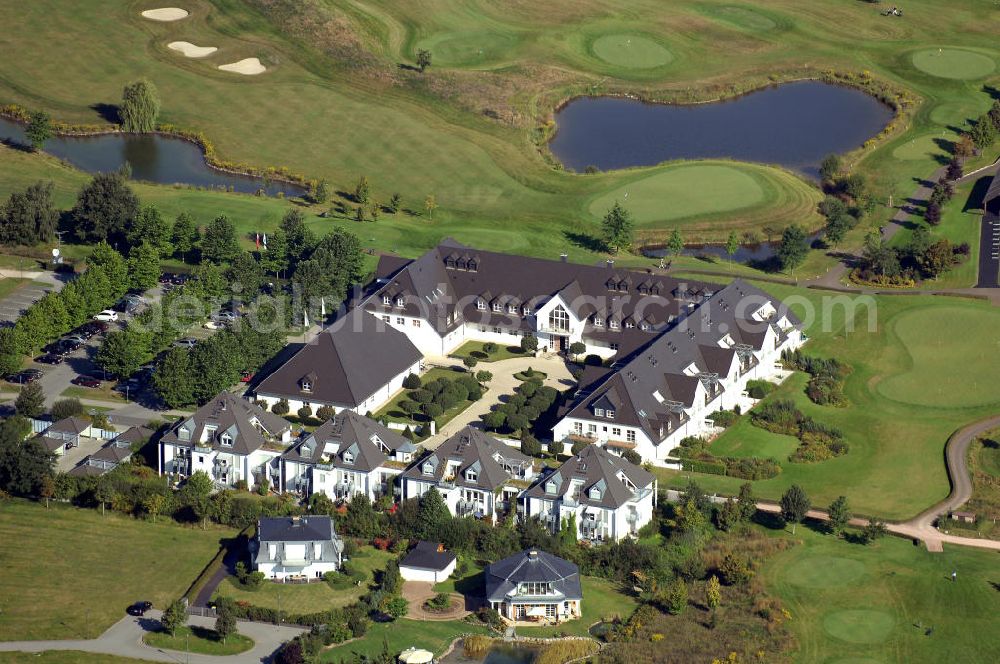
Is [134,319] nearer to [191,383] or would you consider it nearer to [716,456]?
[191,383]

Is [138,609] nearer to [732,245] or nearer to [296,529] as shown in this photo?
[296,529]

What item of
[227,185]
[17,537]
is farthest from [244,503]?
[227,185]

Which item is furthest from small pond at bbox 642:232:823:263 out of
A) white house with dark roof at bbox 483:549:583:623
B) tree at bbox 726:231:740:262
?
white house with dark roof at bbox 483:549:583:623

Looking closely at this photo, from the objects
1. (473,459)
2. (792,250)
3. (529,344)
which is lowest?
(473,459)

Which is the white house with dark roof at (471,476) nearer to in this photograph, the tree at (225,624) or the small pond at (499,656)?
the small pond at (499,656)

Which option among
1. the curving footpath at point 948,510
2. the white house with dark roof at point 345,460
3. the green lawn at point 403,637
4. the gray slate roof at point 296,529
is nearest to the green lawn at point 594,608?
the green lawn at point 403,637

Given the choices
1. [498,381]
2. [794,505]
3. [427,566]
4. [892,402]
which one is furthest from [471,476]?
[892,402]

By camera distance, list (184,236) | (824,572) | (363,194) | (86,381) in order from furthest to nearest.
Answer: (363,194)
(184,236)
(86,381)
(824,572)

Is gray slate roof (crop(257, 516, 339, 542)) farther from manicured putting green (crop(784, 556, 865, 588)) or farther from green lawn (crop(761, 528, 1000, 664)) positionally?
manicured putting green (crop(784, 556, 865, 588))
